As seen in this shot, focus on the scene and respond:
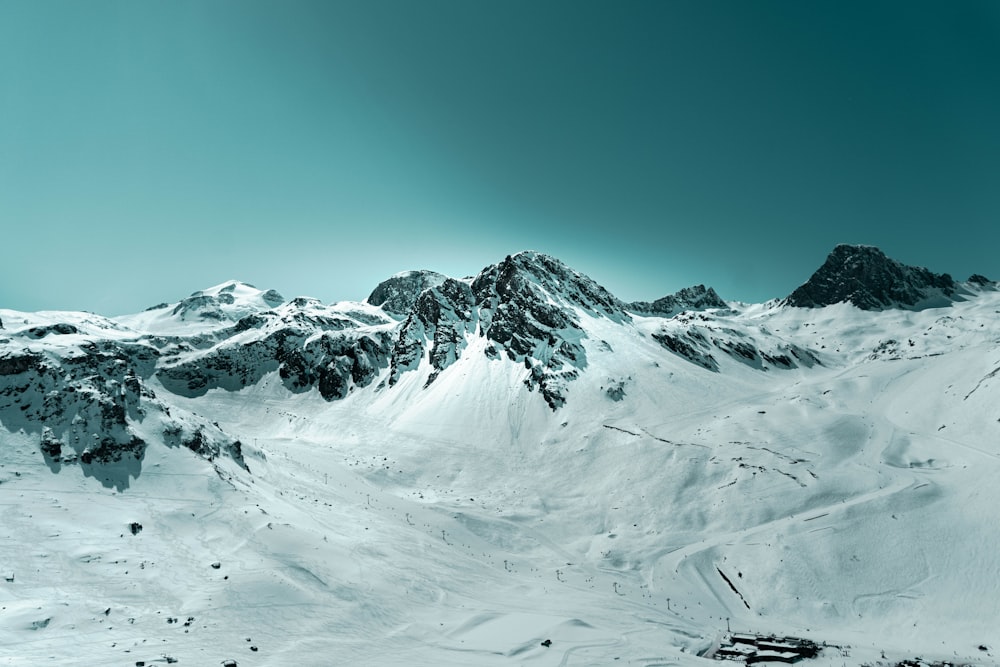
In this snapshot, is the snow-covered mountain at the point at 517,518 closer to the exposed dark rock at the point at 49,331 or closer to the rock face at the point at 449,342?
the rock face at the point at 449,342

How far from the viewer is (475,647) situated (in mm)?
29844

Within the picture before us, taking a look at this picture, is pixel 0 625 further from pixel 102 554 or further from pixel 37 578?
pixel 102 554

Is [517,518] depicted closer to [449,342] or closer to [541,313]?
[541,313]

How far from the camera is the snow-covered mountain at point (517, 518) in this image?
3092 cm

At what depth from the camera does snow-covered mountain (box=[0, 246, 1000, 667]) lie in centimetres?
3092

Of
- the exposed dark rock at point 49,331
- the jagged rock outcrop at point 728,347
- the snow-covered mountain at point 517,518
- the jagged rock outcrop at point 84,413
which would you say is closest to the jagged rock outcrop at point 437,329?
the snow-covered mountain at point 517,518

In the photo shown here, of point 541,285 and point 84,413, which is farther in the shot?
point 541,285

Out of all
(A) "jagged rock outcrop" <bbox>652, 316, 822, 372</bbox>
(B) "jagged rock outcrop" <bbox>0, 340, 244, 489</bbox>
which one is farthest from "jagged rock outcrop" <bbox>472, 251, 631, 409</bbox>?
(B) "jagged rock outcrop" <bbox>0, 340, 244, 489</bbox>

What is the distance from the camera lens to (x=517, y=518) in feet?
205

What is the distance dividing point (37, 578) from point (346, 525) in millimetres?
24891

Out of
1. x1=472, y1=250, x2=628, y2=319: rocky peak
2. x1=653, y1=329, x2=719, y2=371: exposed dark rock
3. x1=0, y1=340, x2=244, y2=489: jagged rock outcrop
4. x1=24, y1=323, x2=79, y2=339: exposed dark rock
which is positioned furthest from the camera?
x1=472, y1=250, x2=628, y2=319: rocky peak

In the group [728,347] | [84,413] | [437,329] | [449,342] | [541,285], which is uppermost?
[541,285]

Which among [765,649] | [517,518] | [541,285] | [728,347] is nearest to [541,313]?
[541,285]

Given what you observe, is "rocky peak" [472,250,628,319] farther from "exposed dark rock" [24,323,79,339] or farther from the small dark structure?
"exposed dark rock" [24,323,79,339]
